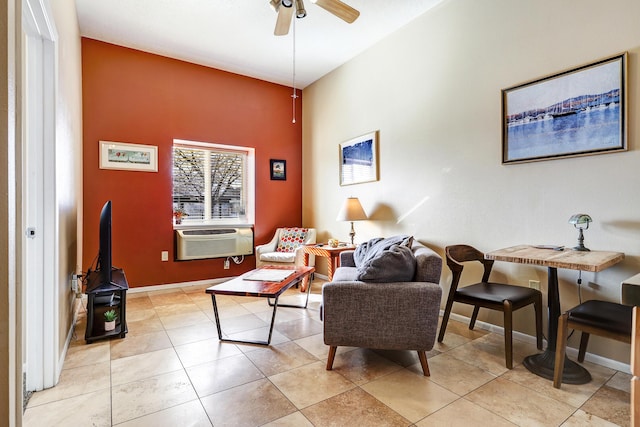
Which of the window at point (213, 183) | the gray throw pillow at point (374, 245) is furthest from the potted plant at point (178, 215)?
the gray throw pillow at point (374, 245)

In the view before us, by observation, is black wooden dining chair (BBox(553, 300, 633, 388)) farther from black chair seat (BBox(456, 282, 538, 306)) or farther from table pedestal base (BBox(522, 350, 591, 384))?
black chair seat (BBox(456, 282, 538, 306))

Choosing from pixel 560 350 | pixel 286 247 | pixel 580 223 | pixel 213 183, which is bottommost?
pixel 560 350

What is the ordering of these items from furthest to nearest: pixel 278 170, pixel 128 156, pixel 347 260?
pixel 278 170
pixel 128 156
pixel 347 260

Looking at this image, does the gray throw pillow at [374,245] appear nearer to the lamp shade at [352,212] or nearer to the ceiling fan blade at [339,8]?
the lamp shade at [352,212]

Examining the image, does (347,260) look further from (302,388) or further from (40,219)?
(40,219)

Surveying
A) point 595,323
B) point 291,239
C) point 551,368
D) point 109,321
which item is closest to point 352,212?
point 291,239

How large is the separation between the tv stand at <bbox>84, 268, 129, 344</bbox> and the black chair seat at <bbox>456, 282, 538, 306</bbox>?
265 cm

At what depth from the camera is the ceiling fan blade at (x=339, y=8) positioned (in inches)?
93.0

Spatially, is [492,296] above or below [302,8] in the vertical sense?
below

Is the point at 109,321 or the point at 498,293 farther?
the point at 109,321

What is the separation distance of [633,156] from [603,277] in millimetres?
789

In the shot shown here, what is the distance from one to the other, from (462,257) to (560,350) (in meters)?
0.92

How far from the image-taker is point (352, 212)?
12.3 ft

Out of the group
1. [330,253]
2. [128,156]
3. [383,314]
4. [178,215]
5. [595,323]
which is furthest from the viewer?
[178,215]
